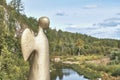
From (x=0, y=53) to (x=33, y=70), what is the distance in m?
19.0

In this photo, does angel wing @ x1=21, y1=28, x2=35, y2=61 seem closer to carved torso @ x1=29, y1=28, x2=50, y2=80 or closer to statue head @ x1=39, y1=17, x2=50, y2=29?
carved torso @ x1=29, y1=28, x2=50, y2=80

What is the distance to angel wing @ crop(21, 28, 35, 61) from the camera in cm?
739

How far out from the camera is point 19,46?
3394 centimetres

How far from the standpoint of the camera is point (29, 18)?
93.8 metres

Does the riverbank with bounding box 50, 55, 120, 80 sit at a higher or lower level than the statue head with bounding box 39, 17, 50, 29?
lower

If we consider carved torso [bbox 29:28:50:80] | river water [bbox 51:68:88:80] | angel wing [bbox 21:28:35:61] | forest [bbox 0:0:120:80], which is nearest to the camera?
angel wing [bbox 21:28:35:61]

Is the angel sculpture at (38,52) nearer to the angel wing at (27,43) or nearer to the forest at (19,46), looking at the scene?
the angel wing at (27,43)

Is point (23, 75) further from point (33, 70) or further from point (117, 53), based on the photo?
point (117, 53)

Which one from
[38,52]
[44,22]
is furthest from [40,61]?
[44,22]

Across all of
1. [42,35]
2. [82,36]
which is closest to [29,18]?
[82,36]

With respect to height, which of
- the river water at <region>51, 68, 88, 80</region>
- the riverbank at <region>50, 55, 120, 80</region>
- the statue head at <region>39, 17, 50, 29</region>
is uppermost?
the statue head at <region>39, 17, 50, 29</region>

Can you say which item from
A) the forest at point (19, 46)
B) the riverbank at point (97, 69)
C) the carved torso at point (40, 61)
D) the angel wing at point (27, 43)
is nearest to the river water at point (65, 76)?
the riverbank at point (97, 69)

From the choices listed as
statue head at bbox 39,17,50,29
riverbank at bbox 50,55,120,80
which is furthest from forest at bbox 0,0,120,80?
statue head at bbox 39,17,50,29

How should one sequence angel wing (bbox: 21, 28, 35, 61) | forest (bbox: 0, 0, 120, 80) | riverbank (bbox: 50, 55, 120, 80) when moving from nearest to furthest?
angel wing (bbox: 21, 28, 35, 61), forest (bbox: 0, 0, 120, 80), riverbank (bbox: 50, 55, 120, 80)
